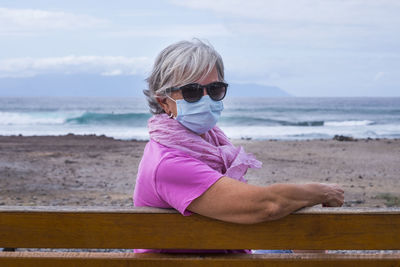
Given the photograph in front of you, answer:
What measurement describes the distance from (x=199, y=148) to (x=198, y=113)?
15 cm

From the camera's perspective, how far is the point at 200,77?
6.91ft

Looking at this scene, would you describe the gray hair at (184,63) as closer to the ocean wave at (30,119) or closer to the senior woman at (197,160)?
the senior woman at (197,160)

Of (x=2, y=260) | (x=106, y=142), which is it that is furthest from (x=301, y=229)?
(x=106, y=142)

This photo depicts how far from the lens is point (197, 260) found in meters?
1.76

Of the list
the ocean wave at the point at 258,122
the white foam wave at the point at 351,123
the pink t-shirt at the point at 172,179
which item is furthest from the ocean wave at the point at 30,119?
the pink t-shirt at the point at 172,179

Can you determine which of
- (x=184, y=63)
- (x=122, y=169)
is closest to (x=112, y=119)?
(x=122, y=169)

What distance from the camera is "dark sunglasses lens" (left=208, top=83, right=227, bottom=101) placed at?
217 cm

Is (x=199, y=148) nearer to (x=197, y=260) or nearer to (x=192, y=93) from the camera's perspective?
(x=192, y=93)

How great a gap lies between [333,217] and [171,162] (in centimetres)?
57

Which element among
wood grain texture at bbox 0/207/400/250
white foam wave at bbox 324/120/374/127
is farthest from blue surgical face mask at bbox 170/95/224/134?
white foam wave at bbox 324/120/374/127

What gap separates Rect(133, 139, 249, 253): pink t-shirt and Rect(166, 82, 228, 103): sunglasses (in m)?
0.25

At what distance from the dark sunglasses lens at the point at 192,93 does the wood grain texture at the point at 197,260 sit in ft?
2.09

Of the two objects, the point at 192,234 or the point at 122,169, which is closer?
the point at 192,234

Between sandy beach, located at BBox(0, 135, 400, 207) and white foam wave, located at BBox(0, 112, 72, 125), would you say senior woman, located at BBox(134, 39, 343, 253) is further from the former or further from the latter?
white foam wave, located at BBox(0, 112, 72, 125)
